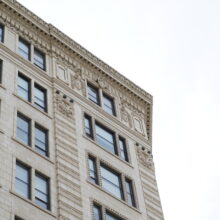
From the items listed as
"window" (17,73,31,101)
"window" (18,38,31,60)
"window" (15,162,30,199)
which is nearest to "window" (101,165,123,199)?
"window" (15,162,30,199)

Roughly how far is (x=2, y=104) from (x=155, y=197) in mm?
11986

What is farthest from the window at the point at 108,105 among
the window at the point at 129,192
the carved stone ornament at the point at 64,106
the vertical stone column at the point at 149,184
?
the window at the point at 129,192

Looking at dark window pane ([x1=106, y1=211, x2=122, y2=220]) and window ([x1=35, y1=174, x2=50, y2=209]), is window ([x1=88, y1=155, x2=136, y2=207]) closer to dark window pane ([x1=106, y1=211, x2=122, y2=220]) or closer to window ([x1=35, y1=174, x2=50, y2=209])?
dark window pane ([x1=106, y1=211, x2=122, y2=220])

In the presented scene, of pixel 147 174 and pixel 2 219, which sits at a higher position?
pixel 147 174

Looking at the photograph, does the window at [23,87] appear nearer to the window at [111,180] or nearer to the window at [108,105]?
the window at [111,180]

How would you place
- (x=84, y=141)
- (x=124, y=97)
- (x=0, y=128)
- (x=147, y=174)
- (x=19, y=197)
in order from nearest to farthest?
(x=19, y=197) → (x=0, y=128) → (x=84, y=141) → (x=147, y=174) → (x=124, y=97)

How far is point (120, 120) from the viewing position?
47750 millimetres

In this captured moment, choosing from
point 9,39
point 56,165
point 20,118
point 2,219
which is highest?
point 9,39

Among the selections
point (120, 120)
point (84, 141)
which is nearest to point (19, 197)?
point (84, 141)

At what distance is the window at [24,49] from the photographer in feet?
148

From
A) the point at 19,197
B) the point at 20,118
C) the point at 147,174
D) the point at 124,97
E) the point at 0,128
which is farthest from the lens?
the point at 124,97

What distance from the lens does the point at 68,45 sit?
4891 centimetres

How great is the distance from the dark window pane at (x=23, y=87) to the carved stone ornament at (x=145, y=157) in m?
9.24

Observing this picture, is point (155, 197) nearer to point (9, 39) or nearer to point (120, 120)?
point (120, 120)
